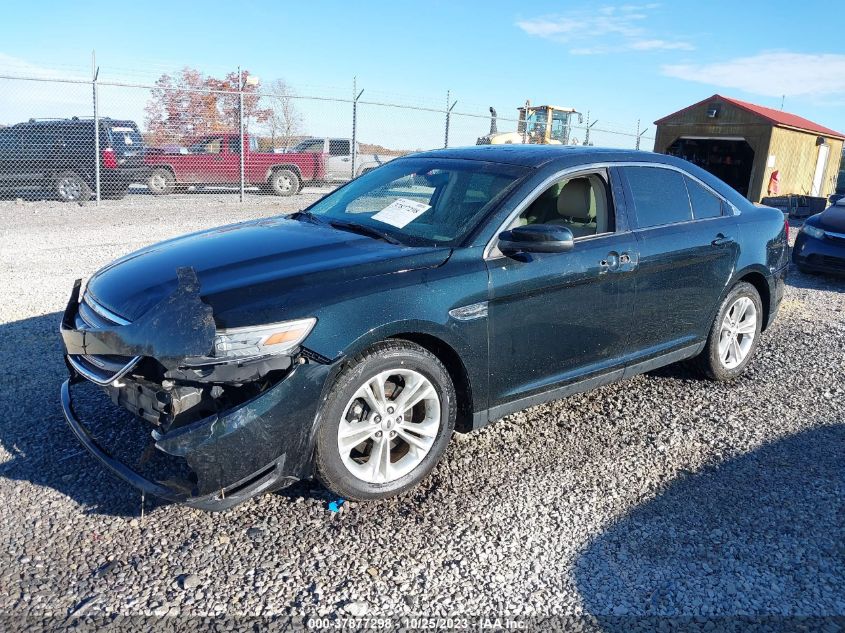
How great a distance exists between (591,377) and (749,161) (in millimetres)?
21290

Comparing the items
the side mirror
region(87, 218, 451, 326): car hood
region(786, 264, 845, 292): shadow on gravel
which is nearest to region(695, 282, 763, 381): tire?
the side mirror

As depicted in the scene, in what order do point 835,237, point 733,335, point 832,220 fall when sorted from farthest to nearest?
1. point 832,220
2. point 835,237
3. point 733,335

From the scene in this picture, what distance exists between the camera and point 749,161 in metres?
22.3

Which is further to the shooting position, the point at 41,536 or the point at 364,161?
the point at 364,161

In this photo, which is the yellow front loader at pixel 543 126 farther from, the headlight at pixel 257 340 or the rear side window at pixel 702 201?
the headlight at pixel 257 340

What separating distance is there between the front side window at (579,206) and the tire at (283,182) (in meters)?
14.5

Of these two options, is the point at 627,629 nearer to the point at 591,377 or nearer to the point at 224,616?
the point at 224,616

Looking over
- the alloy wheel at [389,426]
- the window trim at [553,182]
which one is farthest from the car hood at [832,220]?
the alloy wheel at [389,426]

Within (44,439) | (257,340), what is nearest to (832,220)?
(257,340)

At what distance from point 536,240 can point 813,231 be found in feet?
24.5

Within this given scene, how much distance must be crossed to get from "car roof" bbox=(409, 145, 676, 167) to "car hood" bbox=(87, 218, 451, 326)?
98 cm

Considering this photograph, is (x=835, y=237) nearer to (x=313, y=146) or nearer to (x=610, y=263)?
(x=610, y=263)

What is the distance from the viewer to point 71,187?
1468 cm

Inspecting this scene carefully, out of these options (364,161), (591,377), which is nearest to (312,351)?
(591,377)
